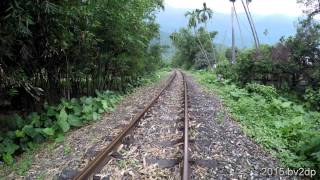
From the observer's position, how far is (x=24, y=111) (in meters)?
8.72

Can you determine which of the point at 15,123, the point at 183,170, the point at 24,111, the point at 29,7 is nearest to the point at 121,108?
the point at 24,111

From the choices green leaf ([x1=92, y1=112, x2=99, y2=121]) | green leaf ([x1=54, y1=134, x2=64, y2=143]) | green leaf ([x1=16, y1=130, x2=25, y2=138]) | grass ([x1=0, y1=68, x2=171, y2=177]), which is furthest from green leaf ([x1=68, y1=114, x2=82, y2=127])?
green leaf ([x1=16, y1=130, x2=25, y2=138])

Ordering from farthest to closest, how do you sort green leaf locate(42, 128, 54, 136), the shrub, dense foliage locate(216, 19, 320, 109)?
1. dense foliage locate(216, 19, 320, 109)
2. the shrub
3. green leaf locate(42, 128, 54, 136)

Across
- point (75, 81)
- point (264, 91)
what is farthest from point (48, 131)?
point (264, 91)

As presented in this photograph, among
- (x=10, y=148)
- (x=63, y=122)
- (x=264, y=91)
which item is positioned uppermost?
(x=264, y=91)

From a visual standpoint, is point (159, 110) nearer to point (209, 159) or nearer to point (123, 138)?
point (123, 138)

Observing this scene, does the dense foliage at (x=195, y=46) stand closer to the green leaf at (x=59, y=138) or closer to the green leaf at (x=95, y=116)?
the green leaf at (x=95, y=116)

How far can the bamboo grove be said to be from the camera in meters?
6.37

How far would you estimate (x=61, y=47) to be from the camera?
27.2 ft

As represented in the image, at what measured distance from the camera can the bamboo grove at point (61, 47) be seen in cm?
637

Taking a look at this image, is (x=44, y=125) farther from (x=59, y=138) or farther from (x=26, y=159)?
(x=26, y=159)

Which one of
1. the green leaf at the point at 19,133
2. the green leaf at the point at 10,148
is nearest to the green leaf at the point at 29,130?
the green leaf at the point at 19,133

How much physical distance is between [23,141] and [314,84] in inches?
734

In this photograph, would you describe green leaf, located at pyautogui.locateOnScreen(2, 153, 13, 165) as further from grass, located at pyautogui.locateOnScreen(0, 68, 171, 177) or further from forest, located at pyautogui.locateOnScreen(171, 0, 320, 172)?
forest, located at pyautogui.locateOnScreen(171, 0, 320, 172)
